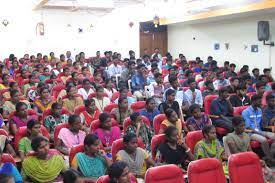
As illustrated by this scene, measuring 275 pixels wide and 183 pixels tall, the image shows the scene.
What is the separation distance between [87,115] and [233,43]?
788 centimetres

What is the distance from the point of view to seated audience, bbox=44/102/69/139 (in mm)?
5684

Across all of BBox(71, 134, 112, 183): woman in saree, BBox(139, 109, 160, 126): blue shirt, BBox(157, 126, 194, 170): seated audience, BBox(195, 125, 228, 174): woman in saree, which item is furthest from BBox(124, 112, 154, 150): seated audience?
BBox(71, 134, 112, 183): woman in saree

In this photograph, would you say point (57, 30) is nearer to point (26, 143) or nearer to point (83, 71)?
point (83, 71)

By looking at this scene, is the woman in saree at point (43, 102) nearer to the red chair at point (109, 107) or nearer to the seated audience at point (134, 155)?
the red chair at point (109, 107)

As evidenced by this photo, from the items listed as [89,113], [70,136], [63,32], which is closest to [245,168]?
[70,136]

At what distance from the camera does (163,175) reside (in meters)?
3.47

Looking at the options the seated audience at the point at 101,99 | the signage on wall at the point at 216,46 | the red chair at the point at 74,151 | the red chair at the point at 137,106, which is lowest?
the red chair at the point at 74,151

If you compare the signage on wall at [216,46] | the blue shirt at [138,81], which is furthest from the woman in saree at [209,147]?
the signage on wall at [216,46]

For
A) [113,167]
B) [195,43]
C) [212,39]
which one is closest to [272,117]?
[113,167]

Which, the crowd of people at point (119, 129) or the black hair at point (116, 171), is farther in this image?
the crowd of people at point (119, 129)

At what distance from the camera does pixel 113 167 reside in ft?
10.6

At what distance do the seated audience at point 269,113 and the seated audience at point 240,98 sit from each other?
3.54 ft

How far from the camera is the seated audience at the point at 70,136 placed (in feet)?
15.9

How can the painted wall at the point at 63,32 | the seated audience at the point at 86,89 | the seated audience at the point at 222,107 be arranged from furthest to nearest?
the painted wall at the point at 63,32
the seated audience at the point at 86,89
the seated audience at the point at 222,107
